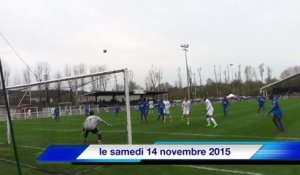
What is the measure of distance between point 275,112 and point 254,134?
1476 millimetres

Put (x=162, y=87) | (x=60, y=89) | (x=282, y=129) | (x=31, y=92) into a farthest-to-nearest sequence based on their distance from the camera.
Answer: (x=162, y=87) → (x=282, y=129) → (x=31, y=92) → (x=60, y=89)

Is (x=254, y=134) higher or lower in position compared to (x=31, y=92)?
lower

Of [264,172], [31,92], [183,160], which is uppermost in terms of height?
[31,92]

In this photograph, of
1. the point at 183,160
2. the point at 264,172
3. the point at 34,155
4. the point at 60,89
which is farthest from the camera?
the point at 60,89

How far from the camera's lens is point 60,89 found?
17344mm

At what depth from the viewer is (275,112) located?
765 inches

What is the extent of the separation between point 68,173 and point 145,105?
779 inches

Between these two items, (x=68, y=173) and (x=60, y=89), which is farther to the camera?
(x=60, y=89)

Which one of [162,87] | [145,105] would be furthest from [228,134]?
[162,87]

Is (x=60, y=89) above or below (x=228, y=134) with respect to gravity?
above

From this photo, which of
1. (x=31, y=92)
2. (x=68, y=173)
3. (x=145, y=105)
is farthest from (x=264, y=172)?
(x=145, y=105)

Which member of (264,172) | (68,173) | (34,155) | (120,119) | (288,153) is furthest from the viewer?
(120,119)

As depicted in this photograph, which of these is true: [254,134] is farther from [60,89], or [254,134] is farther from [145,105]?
[145,105]

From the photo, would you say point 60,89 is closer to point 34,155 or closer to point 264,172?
point 34,155
